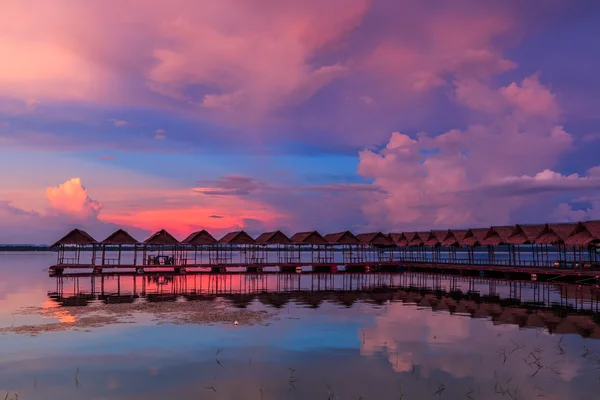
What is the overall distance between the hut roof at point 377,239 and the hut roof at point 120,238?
25.9 meters

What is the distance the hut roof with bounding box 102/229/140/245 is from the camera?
4619cm

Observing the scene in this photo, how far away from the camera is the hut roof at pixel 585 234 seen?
116ft

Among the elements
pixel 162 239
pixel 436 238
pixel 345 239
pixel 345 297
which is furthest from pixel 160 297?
pixel 436 238

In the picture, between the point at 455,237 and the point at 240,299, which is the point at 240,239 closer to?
the point at 455,237

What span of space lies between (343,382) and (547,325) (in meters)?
11.5

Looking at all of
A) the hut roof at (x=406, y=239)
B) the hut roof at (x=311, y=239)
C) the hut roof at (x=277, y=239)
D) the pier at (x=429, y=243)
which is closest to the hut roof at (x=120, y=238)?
the pier at (x=429, y=243)

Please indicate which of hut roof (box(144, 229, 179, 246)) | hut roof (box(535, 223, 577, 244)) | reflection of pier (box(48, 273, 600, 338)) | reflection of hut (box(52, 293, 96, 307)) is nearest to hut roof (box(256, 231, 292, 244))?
hut roof (box(144, 229, 179, 246))

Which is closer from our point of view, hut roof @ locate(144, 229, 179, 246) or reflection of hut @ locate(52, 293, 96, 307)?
reflection of hut @ locate(52, 293, 96, 307)

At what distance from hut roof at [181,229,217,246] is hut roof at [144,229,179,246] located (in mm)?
1537

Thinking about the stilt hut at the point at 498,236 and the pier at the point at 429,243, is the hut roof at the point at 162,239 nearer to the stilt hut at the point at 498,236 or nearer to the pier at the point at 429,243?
the pier at the point at 429,243

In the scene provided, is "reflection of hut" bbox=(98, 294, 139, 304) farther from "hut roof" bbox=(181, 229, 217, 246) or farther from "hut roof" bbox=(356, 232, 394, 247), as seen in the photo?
"hut roof" bbox=(356, 232, 394, 247)

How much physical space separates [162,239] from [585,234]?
3831cm

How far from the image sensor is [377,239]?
56.8 m

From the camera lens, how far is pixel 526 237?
4144 cm
